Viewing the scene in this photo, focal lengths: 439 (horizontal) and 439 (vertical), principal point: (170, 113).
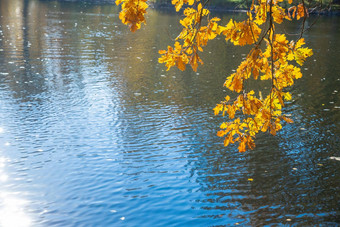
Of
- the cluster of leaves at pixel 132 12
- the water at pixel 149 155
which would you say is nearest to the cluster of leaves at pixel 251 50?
the cluster of leaves at pixel 132 12

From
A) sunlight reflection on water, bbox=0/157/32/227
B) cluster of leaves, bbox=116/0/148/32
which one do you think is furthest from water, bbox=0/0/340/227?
cluster of leaves, bbox=116/0/148/32

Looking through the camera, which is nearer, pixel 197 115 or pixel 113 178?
pixel 113 178

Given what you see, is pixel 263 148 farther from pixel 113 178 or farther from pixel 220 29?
pixel 220 29

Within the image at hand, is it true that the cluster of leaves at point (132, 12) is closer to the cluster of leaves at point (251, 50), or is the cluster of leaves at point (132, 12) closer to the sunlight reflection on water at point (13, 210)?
the cluster of leaves at point (251, 50)

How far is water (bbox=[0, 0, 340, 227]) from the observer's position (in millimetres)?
5777

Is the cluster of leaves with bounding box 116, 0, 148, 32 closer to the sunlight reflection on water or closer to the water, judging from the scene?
the water

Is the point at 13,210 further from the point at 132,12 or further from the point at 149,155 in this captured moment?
the point at 132,12

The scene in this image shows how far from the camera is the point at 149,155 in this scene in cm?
762

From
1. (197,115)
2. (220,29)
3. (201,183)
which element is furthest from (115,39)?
(220,29)

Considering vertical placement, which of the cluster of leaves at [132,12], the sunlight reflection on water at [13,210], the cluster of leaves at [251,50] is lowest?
the sunlight reflection on water at [13,210]

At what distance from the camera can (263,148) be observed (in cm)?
804

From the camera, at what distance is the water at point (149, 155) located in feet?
19.0

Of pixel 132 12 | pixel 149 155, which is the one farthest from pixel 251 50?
pixel 149 155

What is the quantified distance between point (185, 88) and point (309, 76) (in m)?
4.76
